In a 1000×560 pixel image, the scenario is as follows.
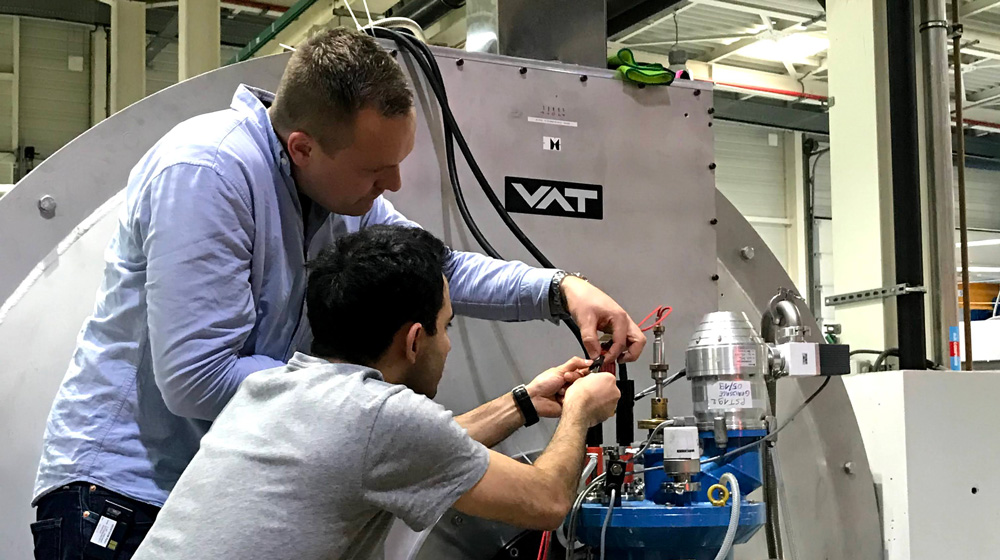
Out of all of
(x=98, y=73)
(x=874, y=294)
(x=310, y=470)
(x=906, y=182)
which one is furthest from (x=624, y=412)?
(x=98, y=73)

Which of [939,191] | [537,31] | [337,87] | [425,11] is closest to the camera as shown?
[337,87]

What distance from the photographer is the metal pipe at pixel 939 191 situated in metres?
2.46

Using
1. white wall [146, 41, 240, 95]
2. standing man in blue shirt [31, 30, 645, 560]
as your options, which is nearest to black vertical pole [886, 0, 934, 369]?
standing man in blue shirt [31, 30, 645, 560]

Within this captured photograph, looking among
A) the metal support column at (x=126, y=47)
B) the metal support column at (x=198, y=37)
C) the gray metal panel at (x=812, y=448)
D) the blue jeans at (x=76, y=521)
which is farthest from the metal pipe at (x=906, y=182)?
the metal support column at (x=126, y=47)

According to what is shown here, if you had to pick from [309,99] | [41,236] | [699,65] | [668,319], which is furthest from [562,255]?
[699,65]

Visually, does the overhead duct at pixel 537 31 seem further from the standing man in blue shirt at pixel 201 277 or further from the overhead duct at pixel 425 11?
the overhead duct at pixel 425 11

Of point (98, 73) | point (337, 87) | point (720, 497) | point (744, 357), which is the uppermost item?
point (98, 73)

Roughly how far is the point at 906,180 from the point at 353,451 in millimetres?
1980

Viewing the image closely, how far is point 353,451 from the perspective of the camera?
109cm

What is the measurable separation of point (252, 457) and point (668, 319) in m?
1.05

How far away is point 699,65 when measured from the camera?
580cm

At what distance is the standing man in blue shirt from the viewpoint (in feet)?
3.94

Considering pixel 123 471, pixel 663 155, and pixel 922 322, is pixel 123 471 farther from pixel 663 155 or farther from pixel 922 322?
pixel 922 322

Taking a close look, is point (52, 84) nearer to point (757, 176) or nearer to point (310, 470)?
point (757, 176)
